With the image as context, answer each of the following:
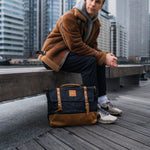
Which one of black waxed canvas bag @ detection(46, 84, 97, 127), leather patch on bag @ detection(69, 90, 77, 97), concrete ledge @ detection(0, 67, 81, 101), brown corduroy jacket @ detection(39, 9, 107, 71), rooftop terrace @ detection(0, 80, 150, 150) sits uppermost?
brown corduroy jacket @ detection(39, 9, 107, 71)

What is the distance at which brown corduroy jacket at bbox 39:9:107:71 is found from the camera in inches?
63.2

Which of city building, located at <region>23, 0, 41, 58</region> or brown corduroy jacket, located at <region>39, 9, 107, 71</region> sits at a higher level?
city building, located at <region>23, 0, 41, 58</region>

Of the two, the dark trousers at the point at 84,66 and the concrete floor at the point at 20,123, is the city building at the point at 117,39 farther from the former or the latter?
the dark trousers at the point at 84,66

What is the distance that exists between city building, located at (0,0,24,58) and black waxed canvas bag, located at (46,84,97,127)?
61.5 meters

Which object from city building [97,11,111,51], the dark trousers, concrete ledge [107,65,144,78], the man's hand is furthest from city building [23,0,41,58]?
the man's hand

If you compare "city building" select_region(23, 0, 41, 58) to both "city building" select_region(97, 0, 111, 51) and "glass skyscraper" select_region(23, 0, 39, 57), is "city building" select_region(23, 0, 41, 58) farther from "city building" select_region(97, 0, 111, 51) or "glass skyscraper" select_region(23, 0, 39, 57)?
"city building" select_region(97, 0, 111, 51)

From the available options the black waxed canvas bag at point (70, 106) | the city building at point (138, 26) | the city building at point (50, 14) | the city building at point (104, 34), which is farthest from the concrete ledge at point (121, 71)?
the city building at point (138, 26)

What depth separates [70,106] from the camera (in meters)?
1.49

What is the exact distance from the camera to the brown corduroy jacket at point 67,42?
161cm

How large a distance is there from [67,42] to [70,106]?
24.8 inches

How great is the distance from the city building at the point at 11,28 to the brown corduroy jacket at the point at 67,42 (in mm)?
61198

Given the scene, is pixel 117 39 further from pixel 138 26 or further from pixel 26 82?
pixel 26 82

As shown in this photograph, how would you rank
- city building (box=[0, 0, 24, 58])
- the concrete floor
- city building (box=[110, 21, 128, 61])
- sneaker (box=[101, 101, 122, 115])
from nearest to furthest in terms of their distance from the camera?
the concrete floor → sneaker (box=[101, 101, 122, 115]) → city building (box=[0, 0, 24, 58]) → city building (box=[110, 21, 128, 61])

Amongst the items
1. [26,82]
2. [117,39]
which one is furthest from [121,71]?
[117,39]
